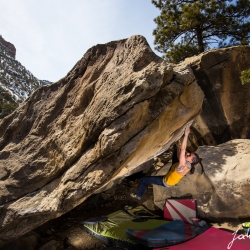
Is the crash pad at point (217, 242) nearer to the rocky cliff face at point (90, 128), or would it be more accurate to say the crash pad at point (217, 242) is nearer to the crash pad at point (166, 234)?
the crash pad at point (166, 234)

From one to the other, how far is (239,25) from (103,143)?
12.5 m

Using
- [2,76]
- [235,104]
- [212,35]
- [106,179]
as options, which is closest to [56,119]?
[106,179]

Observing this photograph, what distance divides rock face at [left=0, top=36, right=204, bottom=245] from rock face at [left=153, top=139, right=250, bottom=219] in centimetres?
317

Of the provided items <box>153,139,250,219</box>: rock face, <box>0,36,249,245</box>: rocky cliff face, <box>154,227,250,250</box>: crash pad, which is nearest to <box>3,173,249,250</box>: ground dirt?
<box>153,139,250,219</box>: rock face

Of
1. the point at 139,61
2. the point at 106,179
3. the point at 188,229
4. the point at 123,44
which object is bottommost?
the point at 188,229

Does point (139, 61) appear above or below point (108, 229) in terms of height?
above

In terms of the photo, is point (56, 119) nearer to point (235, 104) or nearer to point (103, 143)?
point (103, 143)

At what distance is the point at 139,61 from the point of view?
18.1 feet

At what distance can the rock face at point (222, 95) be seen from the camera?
9.75m

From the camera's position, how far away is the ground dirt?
7.64 m

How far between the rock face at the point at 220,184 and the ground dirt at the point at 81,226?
0.43m

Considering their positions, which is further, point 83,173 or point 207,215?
point 207,215

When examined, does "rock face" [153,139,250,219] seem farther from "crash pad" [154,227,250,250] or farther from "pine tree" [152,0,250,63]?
"pine tree" [152,0,250,63]

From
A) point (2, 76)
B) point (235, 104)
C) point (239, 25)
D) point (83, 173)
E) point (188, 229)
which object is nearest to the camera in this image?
point (83, 173)
